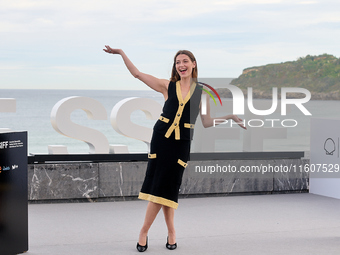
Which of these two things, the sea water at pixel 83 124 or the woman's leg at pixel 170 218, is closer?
the woman's leg at pixel 170 218

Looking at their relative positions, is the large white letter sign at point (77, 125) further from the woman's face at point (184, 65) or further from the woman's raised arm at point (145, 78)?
the woman's face at point (184, 65)

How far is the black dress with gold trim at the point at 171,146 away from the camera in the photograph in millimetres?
5066

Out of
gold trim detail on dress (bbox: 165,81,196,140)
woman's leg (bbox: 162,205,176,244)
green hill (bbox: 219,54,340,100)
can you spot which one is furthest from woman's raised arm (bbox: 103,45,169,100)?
green hill (bbox: 219,54,340,100)

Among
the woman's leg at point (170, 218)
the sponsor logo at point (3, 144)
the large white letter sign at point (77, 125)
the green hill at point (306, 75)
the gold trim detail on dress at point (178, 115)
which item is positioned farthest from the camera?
the green hill at point (306, 75)

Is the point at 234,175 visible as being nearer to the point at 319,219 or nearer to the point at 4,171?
the point at 319,219

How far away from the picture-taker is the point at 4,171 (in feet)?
15.8

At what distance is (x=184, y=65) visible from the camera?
5.10m

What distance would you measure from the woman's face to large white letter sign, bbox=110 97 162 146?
328cm

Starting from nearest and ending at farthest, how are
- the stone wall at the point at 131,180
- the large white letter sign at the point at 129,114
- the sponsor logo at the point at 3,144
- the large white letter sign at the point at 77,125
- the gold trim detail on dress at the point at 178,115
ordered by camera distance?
the sponsor logo at the point at 3,144 < the gold trim detail on dress at the point at 178,115 < the stone wall at the point at 131,180 < the large white letter sign at the point at 77,125 < the large white letter sign at the point at 129,114

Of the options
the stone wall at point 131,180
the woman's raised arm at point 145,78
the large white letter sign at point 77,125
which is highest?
the woman's raised arm at point 145,78

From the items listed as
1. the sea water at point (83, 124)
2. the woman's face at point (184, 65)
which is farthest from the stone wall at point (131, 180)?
the sea water at point (83, 124)

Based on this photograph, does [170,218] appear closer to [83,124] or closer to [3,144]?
[3,144]

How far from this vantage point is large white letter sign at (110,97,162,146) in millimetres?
8359

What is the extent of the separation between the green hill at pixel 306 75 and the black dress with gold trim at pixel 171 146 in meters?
44.6
